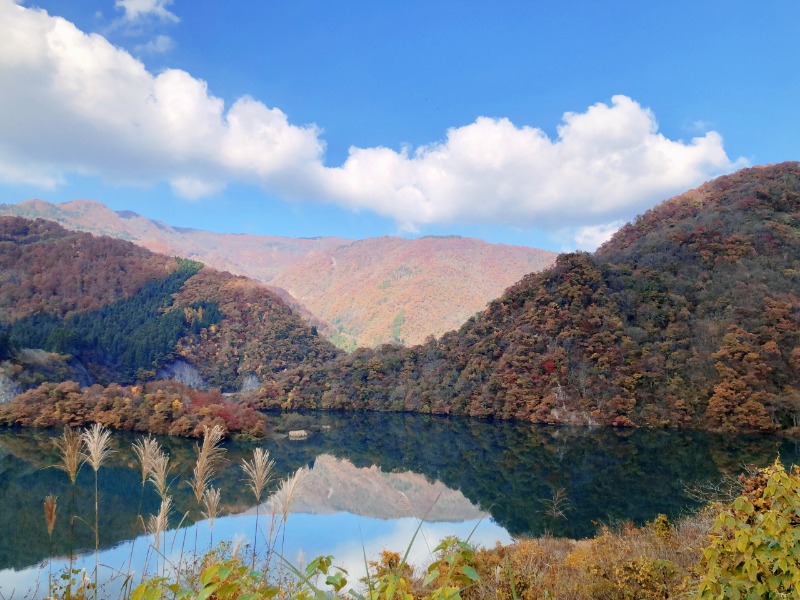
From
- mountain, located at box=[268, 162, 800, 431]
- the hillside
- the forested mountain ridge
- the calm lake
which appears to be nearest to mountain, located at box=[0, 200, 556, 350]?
the hillside

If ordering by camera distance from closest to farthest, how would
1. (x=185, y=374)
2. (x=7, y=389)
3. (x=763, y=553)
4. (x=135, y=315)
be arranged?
(x=763, y=553)
(x=7, y=389)
(x=185, y=374)
(x=135, y=315)

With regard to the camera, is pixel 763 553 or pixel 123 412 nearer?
pixel 763 553

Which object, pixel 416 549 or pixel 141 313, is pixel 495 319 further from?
pixel 141 313

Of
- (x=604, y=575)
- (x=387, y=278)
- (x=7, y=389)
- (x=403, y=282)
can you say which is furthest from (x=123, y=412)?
(x=387, y=278)

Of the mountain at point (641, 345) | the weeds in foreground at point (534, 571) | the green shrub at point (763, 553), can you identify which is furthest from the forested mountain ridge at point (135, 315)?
the green shrub at point (763, 553)

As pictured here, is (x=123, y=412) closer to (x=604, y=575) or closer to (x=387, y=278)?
(x=604, y=575)

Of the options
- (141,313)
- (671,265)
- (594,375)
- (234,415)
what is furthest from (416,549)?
(141,313)

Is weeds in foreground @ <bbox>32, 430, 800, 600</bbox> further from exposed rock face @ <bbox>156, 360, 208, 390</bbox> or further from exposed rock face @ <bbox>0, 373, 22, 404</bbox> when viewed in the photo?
exposed rock face @ <bbox>156, 360, 208, 390</bbox>
